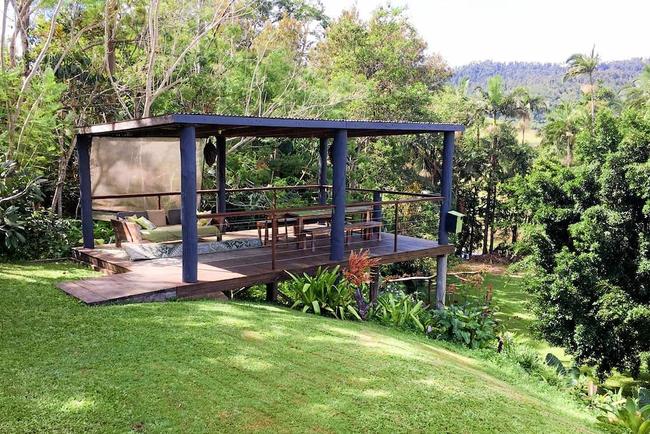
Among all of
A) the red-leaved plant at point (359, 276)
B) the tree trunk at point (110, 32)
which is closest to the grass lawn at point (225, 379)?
the red-leaved plant at point (359, 276)

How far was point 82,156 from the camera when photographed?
8.79 metres

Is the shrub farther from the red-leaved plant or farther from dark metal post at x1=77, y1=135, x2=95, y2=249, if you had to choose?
the red-leaved plant

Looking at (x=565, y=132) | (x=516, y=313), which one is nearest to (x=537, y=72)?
(x=565, y=132)

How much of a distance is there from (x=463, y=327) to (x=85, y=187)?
6681 millimetres

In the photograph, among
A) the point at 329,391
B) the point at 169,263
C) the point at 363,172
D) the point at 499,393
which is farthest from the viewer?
the point at 363,172

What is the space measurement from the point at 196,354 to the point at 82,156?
546 cm

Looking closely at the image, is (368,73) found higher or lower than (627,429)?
higher

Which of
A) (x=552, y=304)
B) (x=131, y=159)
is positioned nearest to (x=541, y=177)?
(x=552, y=304)

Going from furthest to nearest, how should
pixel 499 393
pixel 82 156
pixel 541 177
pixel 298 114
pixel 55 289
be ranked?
pixel 298 114, pixel 541 177, pixel 82 156, pixel 55 289, pixel 499 393

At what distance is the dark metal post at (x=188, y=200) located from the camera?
667cm

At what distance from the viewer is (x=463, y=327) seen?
8297 millimetres

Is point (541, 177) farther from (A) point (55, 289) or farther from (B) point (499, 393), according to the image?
(A) point (55, 289)

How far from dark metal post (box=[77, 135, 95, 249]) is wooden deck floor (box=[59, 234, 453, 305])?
29 centimetres

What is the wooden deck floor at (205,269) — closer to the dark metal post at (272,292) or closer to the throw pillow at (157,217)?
the dark metal post at (272,292)
